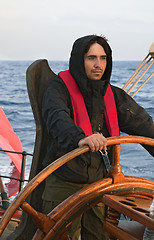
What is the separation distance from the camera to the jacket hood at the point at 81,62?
7.16 ft

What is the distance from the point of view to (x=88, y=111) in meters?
2.24

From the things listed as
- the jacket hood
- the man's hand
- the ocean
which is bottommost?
the ocean

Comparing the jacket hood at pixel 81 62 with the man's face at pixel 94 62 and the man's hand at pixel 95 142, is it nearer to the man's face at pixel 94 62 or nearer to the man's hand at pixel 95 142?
the man's face at pixel 94 62

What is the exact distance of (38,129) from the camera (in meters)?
2.41

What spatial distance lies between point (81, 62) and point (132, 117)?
0.44m

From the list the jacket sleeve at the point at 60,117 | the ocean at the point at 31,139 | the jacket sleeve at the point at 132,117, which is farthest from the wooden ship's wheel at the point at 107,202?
the ocean at the point at 31,139

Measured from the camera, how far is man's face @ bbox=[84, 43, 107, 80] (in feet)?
7.23

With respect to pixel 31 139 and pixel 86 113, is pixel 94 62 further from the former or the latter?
pixel 31 139

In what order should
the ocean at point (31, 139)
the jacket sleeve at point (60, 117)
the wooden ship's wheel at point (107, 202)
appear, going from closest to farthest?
the wooden ship's wheel at point (107, 202)
the jacket sleeve at point (60, 117)
the ocean at point (31, 139)

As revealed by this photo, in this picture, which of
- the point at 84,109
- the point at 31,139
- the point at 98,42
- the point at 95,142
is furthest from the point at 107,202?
the point at 31,139

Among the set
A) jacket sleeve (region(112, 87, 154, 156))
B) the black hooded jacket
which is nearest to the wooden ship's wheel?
the black hooded jacket

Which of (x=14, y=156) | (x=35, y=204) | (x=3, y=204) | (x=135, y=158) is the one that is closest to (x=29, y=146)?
(x=135, y=158)

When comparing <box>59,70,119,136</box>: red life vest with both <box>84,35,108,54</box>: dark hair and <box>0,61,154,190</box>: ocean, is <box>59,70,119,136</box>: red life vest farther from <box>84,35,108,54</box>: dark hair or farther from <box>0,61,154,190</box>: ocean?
<box>0,61,154,190</box>: ocean

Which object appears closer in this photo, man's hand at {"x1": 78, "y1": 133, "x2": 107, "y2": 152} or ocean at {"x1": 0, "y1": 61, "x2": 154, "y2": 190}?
man's hand at {"x1": 78, "y1": 133, "x2": 107, "y2": 152}
